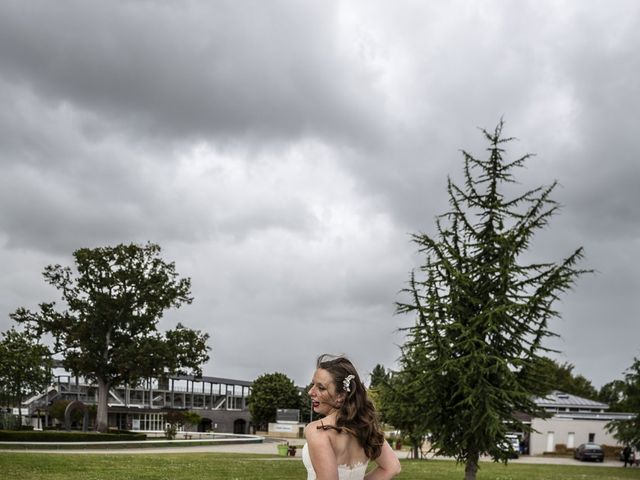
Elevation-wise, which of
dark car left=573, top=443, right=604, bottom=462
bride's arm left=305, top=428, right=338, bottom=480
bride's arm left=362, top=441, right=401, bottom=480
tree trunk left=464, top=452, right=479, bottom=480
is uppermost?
bride's arm left=305, top=428, right=338, bottom=480

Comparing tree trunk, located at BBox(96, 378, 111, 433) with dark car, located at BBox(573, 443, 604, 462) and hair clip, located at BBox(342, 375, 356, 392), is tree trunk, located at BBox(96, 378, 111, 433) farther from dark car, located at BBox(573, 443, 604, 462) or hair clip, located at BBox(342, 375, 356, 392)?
hair clip, located at BBox(342, 375, 356, 392)

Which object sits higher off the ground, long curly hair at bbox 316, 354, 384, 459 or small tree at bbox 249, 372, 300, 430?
long curly hair at bbox 316, 354, 384, 459

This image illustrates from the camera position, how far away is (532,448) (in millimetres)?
69062

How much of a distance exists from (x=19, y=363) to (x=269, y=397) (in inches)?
1810

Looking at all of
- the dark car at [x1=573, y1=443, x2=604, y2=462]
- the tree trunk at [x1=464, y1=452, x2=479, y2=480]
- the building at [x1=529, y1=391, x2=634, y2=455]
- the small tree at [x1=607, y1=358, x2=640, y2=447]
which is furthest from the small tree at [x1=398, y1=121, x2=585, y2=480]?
the building at [x1=529, y1=391, x2=634, y2=455]

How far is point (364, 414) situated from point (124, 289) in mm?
55736

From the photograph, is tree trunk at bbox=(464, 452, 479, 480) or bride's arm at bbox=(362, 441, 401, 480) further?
tree trunk at bbox=(464, 452, 479, 480)

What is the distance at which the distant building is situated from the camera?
316 ft

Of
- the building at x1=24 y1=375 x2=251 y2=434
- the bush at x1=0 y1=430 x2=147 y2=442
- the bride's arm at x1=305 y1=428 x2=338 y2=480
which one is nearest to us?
the bride's arm at x1=305 y1=428 x2=338 y2=480

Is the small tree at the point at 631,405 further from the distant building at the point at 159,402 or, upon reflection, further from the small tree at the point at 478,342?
the distant building at the point at 159,402

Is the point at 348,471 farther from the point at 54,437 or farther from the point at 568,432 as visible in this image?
the point at 568,432

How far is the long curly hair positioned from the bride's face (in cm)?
2

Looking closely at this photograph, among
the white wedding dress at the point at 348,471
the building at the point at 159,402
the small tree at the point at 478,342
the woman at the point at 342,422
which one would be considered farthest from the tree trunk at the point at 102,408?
the woman at the point at 342,422

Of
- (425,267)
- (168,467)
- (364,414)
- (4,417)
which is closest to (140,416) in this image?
(4,417)
